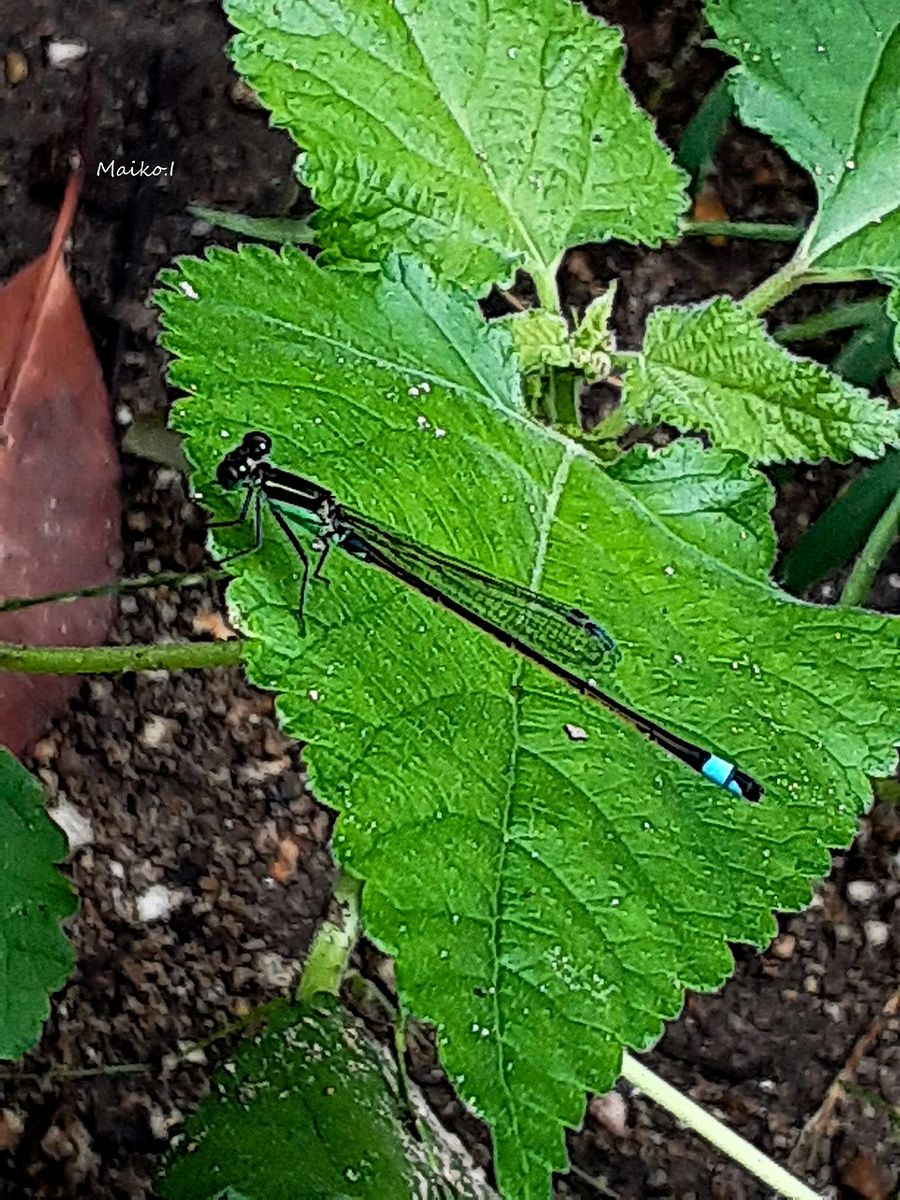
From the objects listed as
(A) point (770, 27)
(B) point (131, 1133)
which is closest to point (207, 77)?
(A) point (770, 27)

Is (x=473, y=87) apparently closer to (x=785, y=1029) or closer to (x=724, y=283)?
(x=724, y=283)

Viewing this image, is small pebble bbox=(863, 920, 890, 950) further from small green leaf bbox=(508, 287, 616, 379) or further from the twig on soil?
small green leaf bbox=(508, 287, 616, 379)

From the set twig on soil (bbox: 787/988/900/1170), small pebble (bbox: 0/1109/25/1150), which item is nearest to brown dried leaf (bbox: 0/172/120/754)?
small pebble (bbox: 0/1109/25/1150)

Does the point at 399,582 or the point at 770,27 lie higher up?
the point at 770,27

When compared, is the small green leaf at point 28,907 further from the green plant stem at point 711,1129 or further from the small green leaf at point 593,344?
the small green leaf at point 593,344

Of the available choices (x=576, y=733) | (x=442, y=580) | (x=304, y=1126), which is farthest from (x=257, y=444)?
(x=304, y=1126)

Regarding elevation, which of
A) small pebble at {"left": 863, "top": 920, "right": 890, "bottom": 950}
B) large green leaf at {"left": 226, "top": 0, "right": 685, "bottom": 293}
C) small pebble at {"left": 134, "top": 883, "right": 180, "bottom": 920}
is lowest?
small pebble at {"left": 863, "top": 920, "right": 890, "bottom": 950}
